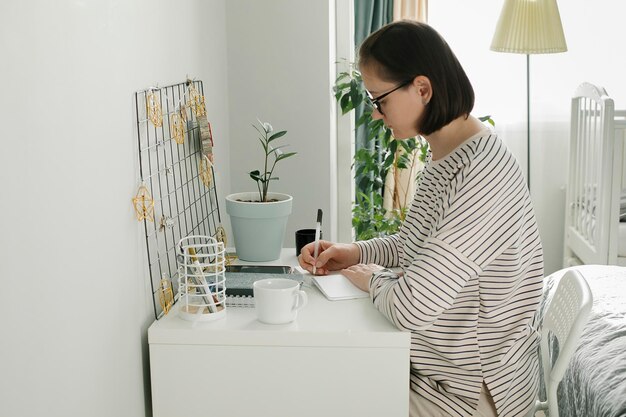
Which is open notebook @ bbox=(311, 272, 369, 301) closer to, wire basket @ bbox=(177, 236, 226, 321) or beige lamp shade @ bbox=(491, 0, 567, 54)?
wire basket @ bbox=(177, 236, 226, 321)

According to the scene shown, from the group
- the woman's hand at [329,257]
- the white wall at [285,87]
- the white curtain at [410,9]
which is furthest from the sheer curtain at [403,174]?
the woman's hand at [329,257]

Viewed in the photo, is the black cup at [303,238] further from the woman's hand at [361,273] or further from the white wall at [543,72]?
the white wall at [543,72]

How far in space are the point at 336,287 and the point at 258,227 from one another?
0.96 ft

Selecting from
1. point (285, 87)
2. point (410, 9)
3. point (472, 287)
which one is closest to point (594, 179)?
point (410, 9)

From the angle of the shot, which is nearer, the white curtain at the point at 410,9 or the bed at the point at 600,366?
the bed at the point at 600,366

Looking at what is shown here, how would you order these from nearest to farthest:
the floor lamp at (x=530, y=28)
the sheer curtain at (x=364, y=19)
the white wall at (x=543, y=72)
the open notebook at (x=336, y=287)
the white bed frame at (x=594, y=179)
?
the open notebook at (x=336, y=287)
the white bed frame at (x=594, y=179)
the floor lamp at (x=530, y=28)
the sheer curtain at (x=364, y=19)
the white wall at (x=543, y=72)

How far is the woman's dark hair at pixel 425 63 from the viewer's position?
1.43 metres

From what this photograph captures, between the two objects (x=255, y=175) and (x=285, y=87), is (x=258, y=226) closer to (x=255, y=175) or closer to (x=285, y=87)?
(x=255, y=175)

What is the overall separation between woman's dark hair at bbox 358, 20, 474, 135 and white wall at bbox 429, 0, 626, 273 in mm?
2471

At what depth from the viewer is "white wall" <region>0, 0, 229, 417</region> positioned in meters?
0.93

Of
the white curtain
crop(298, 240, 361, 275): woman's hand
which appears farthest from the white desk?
the white curtain

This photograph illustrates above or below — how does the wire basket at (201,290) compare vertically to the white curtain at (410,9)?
below

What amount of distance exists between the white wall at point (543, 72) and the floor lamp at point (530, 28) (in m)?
0.43

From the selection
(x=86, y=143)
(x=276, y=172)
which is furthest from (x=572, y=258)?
(x=86, y=143)
